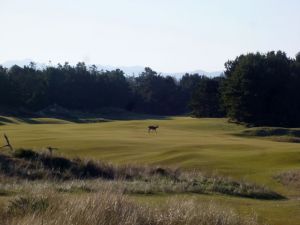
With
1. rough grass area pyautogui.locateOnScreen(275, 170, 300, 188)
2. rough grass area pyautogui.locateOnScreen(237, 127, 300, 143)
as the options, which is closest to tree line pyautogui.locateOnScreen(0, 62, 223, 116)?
rough grass area pyautogui.locateOnScreen(237, 127, 300, 143)

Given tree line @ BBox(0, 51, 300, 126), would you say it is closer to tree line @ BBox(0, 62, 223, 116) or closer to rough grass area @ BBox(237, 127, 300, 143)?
tree line @ BBox(0, 62, 223, 116)

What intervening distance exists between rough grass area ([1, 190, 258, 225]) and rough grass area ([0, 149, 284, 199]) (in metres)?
8.03

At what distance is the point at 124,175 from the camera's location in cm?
2752

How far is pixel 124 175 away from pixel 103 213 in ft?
54.2

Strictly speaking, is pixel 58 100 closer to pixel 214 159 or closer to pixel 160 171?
pixel 214 159

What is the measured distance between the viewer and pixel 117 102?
14350cm

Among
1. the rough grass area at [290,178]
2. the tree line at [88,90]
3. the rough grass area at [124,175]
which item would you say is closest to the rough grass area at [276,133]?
the rough grass area at [290,178]

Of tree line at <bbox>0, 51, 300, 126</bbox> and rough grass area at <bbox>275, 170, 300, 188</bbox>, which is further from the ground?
tree line at <bbox>0, 51, 300, 126</bbox>

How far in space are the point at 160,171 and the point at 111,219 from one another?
1845 centimetres

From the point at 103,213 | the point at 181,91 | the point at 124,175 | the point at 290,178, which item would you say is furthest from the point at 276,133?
the point at 181,91

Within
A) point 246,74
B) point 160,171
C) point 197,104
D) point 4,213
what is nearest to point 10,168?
point 160,171

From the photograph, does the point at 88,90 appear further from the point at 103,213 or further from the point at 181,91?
the point at 103,213

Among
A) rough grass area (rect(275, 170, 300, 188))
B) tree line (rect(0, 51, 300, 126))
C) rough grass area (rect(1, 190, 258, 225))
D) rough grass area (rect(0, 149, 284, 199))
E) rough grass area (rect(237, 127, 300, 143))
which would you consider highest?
tree line (rect(0, 51, 300, 126))

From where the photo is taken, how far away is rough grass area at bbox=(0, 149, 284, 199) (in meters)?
22.2
